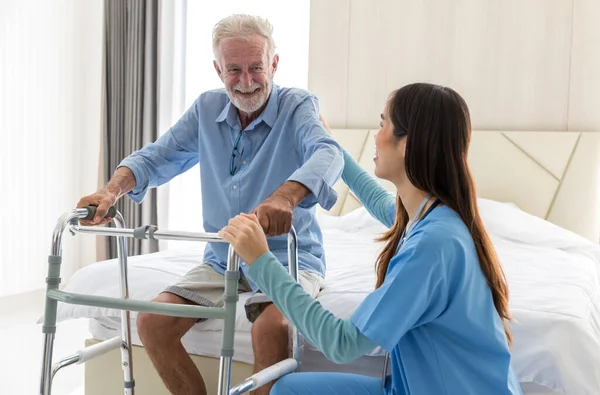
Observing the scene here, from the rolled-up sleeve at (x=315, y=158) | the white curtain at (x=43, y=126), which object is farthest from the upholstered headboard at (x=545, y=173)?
the white curtain at (x=43, y=126)

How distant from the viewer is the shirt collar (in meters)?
2.06

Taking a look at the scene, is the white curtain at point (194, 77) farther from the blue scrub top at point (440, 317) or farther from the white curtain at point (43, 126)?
the blue scrub top at point (440, 317)

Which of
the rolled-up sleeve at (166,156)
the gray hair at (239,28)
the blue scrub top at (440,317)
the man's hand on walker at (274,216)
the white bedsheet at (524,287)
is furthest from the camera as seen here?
the rolled-up sleeve at (166,156)

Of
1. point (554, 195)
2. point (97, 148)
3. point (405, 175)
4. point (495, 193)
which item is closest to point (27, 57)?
point (97, 148)

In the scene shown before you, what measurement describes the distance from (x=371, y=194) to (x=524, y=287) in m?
0.61

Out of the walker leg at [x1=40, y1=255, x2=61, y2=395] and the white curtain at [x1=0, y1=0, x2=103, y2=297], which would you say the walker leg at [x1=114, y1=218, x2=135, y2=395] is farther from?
the white curtain at [x1=0, y1=0, x2=103, y2=297]

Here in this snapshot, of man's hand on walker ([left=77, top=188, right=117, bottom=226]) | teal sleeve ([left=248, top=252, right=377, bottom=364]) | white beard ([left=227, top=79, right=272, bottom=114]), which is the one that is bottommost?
teal sleeve ([left=248, top=252, right=377, bottom=364])

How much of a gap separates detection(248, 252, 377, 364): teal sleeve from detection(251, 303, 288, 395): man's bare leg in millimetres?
401

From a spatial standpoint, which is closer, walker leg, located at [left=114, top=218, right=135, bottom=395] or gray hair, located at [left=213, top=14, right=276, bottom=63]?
walker leg, located at [left=114, top=218, right=135, bottom=395]

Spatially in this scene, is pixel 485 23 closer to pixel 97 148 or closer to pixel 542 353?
pixel 542 353

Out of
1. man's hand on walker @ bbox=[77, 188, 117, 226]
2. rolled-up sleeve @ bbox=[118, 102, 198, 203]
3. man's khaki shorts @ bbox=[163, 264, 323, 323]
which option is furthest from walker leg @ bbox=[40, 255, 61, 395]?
rolled-up sleeve @ bbox=[118, 102, 198, 203]

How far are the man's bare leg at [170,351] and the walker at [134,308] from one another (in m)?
0.07

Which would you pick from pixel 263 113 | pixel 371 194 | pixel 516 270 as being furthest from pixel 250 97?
pixel 516 270

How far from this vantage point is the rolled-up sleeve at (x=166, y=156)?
6.89 ft
